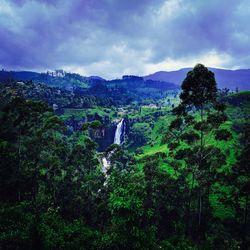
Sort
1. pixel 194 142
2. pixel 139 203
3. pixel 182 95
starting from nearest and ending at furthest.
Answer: pixel 139 203 → pixel 182 95 → pixel 194 142

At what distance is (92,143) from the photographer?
60062 millimetres

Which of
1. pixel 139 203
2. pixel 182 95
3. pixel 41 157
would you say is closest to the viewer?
pixel 139 203

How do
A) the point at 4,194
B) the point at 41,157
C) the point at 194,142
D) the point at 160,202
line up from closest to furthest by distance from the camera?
the point at 194,142 < the point at 4,194 < the point at 160,202 < the point at 41,157

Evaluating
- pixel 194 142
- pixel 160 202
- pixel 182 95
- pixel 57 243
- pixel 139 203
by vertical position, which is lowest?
pixel 160 202

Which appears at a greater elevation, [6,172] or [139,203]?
[139,203]

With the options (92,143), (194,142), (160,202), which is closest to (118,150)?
(92,143)

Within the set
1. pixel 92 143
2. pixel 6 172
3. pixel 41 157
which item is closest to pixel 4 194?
pixel 6 172

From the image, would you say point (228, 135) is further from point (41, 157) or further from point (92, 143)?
point (41, 157)

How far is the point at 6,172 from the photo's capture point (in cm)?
5334

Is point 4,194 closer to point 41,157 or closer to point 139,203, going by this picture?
point 41,157

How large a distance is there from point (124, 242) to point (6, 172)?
37.8 metres

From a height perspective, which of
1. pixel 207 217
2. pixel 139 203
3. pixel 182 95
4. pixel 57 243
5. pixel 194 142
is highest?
pixel 182 95

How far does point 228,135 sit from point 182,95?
28.8 feet

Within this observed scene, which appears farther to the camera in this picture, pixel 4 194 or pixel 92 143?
pixel 92 143
